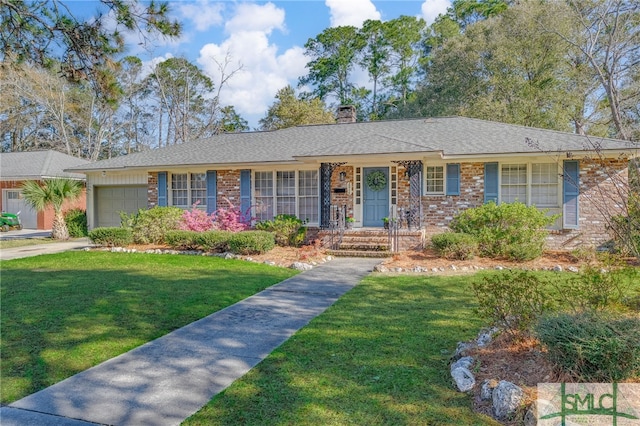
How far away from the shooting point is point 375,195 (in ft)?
45.4

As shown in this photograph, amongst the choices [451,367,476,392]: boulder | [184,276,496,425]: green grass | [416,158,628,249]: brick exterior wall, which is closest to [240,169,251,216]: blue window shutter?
[416,158,628,249]: brick exterior wall

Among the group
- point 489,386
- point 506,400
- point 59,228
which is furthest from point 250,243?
point 59,228

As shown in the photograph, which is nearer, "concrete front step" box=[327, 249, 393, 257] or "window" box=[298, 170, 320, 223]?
"concrete front step" box=[327, 249, 393, 257]

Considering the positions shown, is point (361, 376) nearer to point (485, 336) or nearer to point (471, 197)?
point (485, 336)

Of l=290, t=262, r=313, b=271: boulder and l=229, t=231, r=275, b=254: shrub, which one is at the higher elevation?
l=229, t=231, r=275, b=254: shrub

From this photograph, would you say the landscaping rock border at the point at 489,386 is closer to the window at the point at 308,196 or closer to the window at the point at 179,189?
the window at the point at 308,196

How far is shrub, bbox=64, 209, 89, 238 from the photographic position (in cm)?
1817

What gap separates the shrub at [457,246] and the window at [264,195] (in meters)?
6.56

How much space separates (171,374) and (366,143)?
34.7 ft

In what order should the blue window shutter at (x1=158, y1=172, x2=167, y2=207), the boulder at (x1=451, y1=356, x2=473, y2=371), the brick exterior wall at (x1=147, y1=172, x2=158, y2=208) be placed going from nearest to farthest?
the boulder at (x1=451, y1=356, x2=473, y2=371)
the blue window shutter at (x1=158, y1=172, x2=167, y2=207)
the brick exterior wall at (x1=147, y1=172, x2=158, y2=208)

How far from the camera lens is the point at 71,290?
736 cm

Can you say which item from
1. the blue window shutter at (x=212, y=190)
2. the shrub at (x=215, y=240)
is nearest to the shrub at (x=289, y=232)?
the shrub at (x=215, y=240)

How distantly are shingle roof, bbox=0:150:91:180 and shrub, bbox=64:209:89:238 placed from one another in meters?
3.56

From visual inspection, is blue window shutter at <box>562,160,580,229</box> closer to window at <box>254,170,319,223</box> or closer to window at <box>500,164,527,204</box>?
window at <box>500,164,527,204</box>
